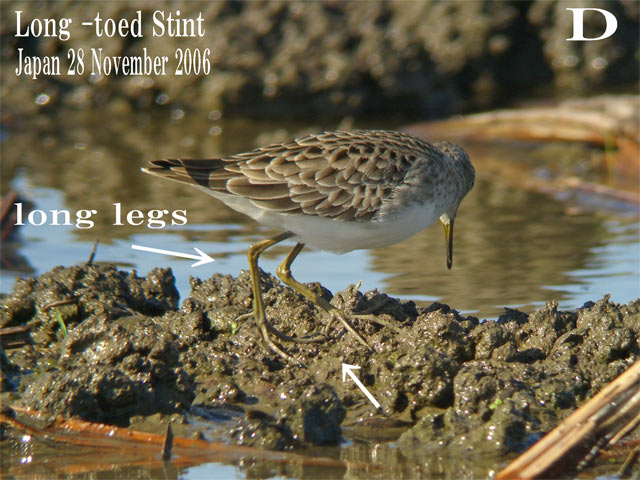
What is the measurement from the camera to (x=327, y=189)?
6797 mm

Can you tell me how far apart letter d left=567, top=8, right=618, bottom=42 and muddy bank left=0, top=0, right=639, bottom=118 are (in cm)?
12

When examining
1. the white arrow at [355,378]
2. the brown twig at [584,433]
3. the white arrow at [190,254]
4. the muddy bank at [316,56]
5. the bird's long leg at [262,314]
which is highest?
the muddy bank at [316,56]

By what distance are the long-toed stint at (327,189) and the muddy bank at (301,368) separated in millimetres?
403

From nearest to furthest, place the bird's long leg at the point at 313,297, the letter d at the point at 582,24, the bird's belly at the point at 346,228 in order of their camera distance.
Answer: the bird's long leg at the point at 313,297 < the bird's belly at the point at 346,228 < the letter d at the point at 582,24

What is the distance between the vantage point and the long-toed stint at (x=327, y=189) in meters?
6.75

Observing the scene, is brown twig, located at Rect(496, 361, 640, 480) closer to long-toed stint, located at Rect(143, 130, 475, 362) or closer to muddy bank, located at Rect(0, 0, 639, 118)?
long-toed stint, located at Rect(143, 130, 475, 362)

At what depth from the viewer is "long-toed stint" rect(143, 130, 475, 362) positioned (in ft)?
22.1

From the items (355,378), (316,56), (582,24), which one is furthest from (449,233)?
(582,24)

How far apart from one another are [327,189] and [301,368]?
1.27 m

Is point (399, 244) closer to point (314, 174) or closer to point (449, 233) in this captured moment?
point (449, 233)

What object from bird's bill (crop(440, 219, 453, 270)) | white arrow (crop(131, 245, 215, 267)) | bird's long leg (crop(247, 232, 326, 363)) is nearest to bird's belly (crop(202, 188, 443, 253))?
bird's long leg (crop(247, 232, 326, 363))

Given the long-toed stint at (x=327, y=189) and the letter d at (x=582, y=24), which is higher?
the letter d at (x=582, y=24)

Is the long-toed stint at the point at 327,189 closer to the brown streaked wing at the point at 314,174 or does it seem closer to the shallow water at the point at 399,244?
the brown streaked wing at the point at 314,174

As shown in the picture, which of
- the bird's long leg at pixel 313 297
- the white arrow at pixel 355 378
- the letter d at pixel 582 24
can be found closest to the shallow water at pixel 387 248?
the white arrow at pixel 355 378
